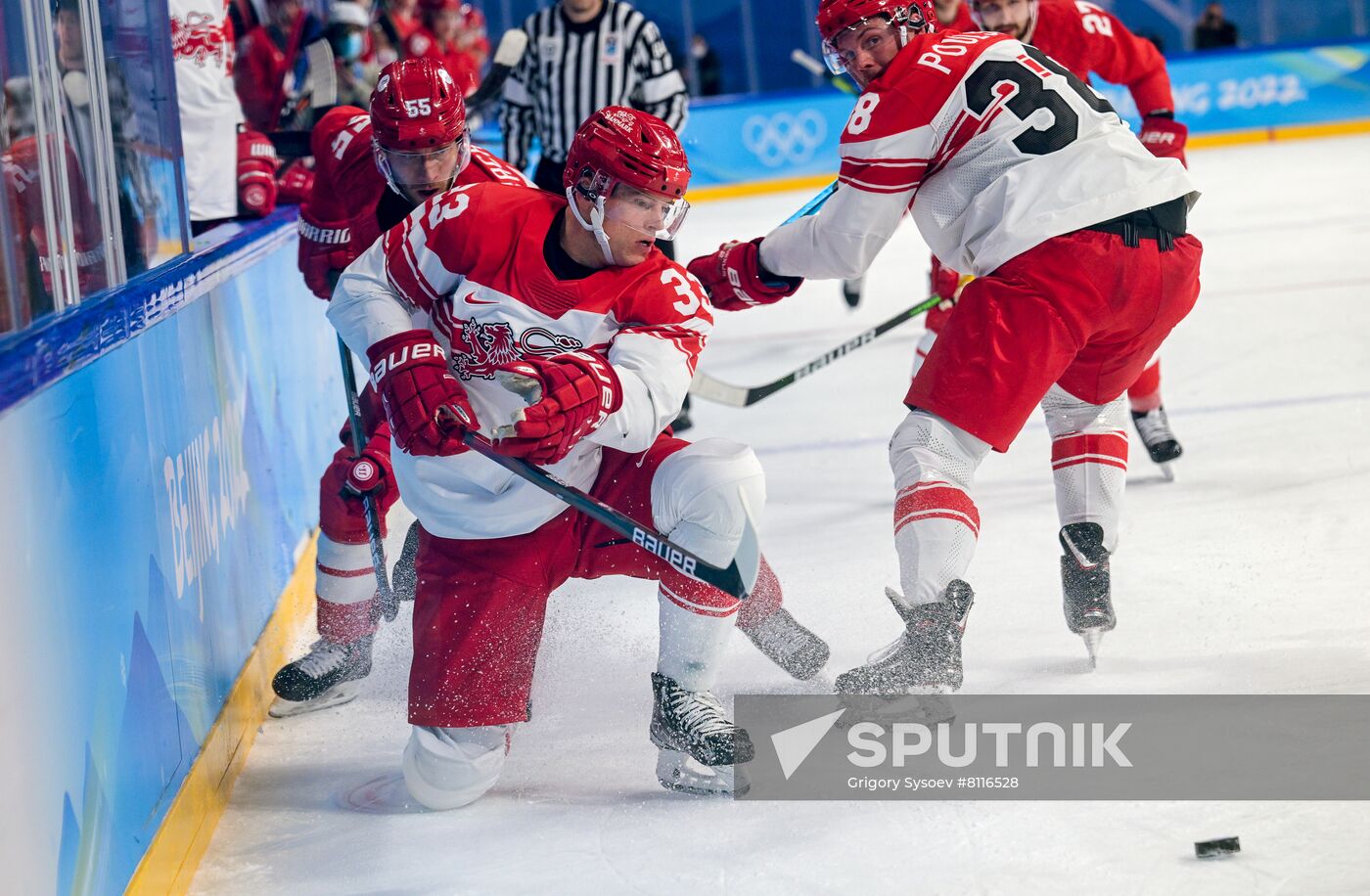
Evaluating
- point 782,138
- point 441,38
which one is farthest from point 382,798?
point 782,138

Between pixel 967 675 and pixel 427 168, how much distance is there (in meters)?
1.30

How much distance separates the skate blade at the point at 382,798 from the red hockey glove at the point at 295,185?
2460 mm

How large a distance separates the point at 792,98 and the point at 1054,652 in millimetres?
9366

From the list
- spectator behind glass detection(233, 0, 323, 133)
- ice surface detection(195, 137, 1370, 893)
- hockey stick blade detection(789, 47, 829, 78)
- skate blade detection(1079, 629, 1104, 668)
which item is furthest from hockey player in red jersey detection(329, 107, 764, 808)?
hockey stick blade detection(789, 47, 829, 78)

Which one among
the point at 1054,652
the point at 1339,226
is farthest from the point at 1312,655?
the point at 1339,226

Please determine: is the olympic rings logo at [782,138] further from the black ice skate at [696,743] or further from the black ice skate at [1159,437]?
the black ice skate at [696,743]

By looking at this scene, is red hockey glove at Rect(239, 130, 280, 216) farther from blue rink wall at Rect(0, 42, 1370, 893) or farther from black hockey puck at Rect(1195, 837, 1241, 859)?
black hockey puck at Rect(1195, 837, 1241, 859)

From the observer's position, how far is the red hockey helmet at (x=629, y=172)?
207 centimetres

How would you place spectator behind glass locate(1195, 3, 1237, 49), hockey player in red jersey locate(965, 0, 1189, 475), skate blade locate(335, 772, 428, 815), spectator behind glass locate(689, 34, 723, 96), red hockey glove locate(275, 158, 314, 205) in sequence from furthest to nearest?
spectator behind glass locate(689, 34, 723, 96) → spectator behind glass locate(1195, 3, 1237, 49) → red hockey glove locate(275, 158, 314, 205) → hockey player in red jersey locate(965, 0, 1189, 475) → skate blade locate(335, 772, 428, 815)

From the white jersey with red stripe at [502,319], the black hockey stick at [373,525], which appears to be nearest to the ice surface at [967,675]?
the black hockey stick at [373,525]

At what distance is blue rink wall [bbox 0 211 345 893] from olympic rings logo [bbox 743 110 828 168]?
8.85 m

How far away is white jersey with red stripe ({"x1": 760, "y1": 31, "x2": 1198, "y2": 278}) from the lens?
2336 mm

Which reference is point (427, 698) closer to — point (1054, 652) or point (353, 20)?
point (1054, 652)

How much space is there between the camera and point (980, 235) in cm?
242
